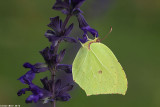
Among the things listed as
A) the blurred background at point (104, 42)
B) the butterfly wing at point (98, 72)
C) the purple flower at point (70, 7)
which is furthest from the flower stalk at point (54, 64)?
the blurred background at point (104, 42)

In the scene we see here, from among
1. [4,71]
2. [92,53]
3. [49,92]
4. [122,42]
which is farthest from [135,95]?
[49,92]

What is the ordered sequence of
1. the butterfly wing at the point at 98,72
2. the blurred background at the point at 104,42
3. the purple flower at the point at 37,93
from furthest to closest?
the blurred background at the point at 104,42
the butterfly wing at the point at 98,72
the purple flower at the point at 37,93

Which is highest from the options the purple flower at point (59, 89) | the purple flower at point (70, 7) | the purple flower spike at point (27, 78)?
the purple flower at point (70, 7)

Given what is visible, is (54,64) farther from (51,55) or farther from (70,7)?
(70,7)

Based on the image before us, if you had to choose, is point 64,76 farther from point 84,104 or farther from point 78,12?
point 84,104

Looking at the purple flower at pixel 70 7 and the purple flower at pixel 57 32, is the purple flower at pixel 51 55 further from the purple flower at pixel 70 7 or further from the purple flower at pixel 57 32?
the purple flower at pixel 70 7

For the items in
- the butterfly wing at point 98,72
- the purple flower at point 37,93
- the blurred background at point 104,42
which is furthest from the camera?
the blurred background at point 104,42

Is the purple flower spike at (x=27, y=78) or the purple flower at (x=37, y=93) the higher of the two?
the purple flower spike at (x=27, y=78)
